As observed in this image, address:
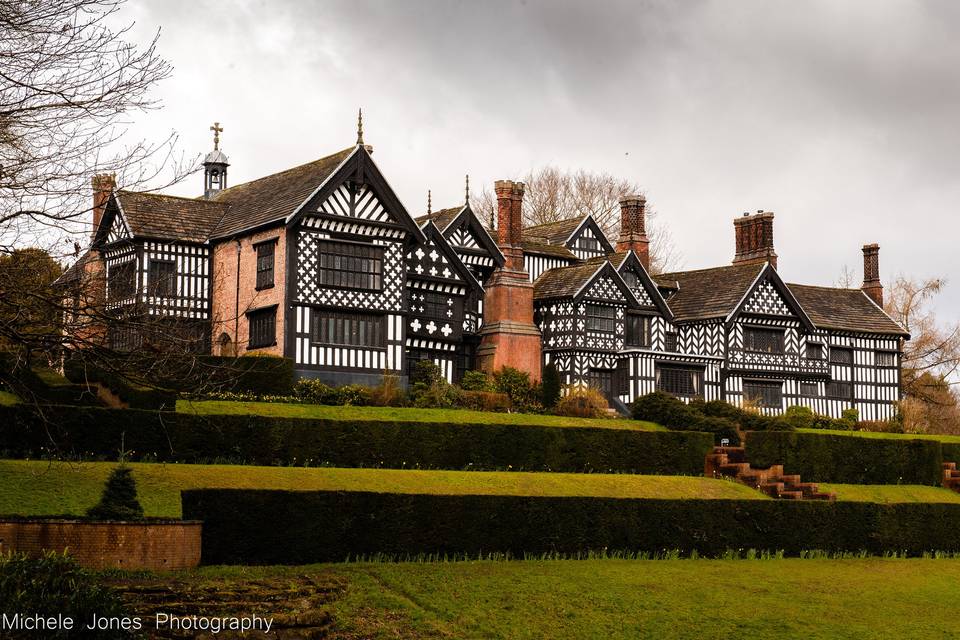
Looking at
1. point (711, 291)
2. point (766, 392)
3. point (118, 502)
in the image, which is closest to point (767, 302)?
point (711, 291)

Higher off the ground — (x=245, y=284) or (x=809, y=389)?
(x=245, y=284)

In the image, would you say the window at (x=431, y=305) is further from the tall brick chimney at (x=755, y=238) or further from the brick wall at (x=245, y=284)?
the tall brick chimney at (x=755, y=238)

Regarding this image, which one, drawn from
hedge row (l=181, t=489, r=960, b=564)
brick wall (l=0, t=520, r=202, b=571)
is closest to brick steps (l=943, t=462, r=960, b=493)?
hedge row (l=181, t=489, r=960, b=564)

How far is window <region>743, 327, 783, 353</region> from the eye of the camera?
52.2 metres

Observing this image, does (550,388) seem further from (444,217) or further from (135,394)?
(135,394)

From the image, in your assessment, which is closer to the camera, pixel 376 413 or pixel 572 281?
pixel 376 413

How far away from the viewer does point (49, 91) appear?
1569 cm

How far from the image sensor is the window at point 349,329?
3791cm

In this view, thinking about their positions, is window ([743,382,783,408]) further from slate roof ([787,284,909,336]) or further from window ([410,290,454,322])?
window ([410,290,454,322])

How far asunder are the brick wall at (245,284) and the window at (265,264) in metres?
0.16

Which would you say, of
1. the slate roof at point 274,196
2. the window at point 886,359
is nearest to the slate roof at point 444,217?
the slate roof at point 274,196

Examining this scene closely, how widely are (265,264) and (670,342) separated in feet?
64.6

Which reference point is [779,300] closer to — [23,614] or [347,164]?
[347,164]

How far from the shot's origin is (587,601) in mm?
18797
